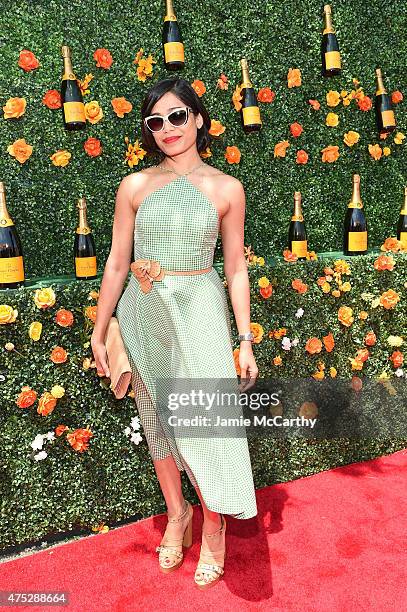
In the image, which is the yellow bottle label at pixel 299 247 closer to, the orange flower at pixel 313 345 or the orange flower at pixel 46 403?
the orange flower at pixel 313 345

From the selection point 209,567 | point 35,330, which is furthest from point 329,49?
point 209,567

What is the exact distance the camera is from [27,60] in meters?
2.65

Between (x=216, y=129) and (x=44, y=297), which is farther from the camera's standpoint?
(x=216, y=129)

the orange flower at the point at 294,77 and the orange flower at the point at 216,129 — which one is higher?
the orange flower at the point at 294,77

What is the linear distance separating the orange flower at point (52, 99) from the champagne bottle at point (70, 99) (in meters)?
0.02

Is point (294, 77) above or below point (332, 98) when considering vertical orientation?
above

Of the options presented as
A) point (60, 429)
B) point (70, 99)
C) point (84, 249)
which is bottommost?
point (60, 429)

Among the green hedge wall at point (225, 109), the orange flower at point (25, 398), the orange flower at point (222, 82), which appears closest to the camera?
the orange flower at point (25, 398)

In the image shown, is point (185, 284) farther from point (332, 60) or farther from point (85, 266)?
point (332, 60)

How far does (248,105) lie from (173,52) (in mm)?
526

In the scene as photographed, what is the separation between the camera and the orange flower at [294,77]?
3217 mm

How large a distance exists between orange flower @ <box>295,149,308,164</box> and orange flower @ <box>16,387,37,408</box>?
204cm

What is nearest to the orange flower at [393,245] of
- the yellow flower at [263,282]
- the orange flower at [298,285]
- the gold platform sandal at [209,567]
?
the orange flower at [298,285]

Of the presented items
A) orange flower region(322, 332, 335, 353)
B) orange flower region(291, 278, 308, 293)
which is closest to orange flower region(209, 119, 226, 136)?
orange flower region(291, 278, 308, 293)
